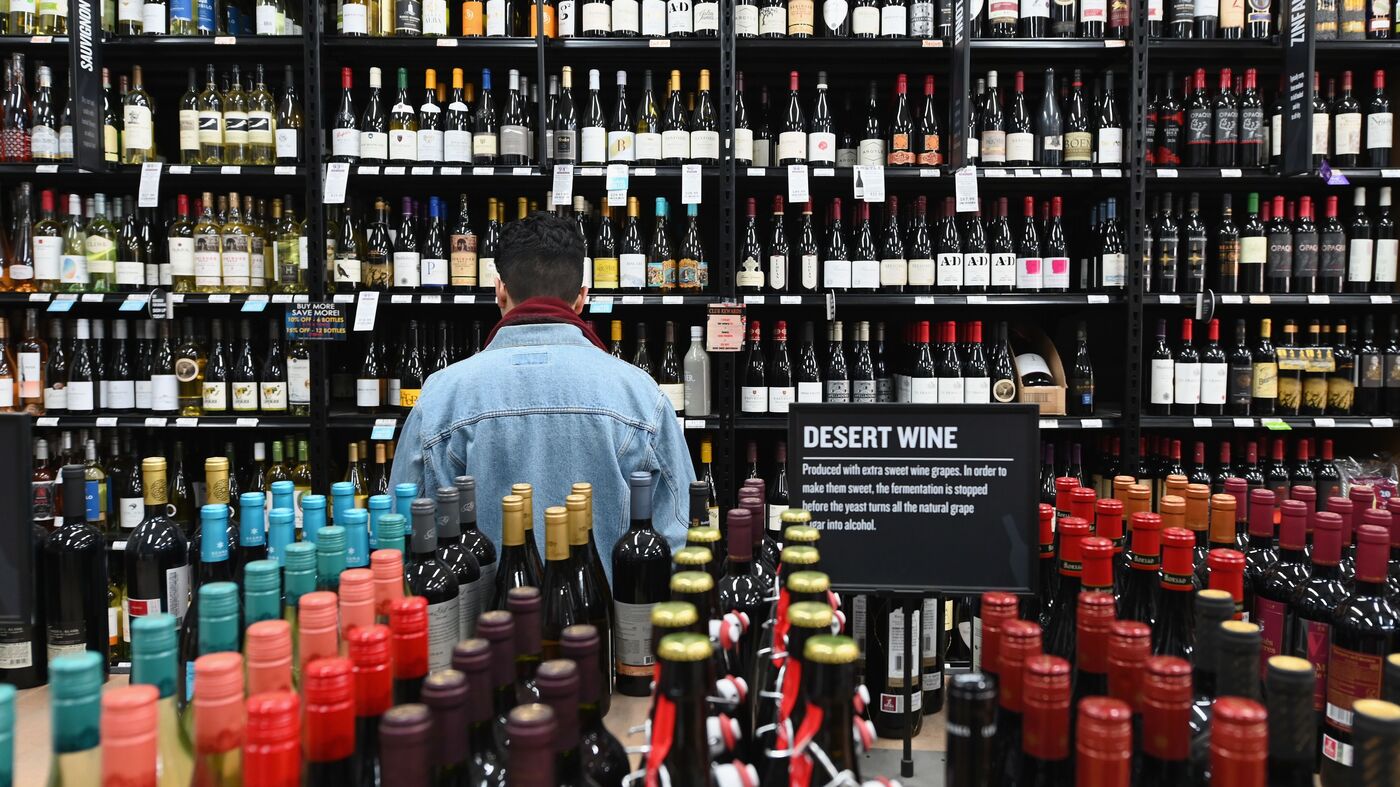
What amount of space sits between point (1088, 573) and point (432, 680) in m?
0.76

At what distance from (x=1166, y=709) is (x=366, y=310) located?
9.60ft

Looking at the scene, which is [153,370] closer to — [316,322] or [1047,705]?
[316,322]

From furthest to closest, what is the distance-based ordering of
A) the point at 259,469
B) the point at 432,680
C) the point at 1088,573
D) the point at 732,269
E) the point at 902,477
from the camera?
the point at 259,469 → the point at 732,269 → the point at 902,477 → the point at 1088,573 → the point at 432,680

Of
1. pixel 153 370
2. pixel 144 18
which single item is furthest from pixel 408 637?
pixel 144 18

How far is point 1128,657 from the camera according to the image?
2.81ft

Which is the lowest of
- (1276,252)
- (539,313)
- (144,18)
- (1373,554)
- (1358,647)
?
(1358,647)

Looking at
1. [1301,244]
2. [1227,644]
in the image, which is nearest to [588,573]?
[1227,644]

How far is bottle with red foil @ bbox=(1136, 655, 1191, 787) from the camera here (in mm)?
753

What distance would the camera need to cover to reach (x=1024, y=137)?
3.28 meters

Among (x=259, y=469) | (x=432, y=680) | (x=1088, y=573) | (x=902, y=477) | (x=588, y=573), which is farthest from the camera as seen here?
(x=259, y=469)

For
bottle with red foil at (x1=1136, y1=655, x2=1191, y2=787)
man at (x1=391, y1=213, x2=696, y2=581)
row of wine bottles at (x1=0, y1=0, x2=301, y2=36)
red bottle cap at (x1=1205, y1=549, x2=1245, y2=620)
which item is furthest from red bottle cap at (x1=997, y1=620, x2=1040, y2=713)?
row of wine bottles at (x1=0, y1=0, x2=301, y2=36)

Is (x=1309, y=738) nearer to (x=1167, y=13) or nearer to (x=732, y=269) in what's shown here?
(x=732, y=269)

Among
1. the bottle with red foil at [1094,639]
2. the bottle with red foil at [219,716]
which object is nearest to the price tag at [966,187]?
the bottle with red foil at [1094,639]

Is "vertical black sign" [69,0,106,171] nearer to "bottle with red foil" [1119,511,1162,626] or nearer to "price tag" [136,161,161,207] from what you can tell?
"price tag" [136,161,161,207]
